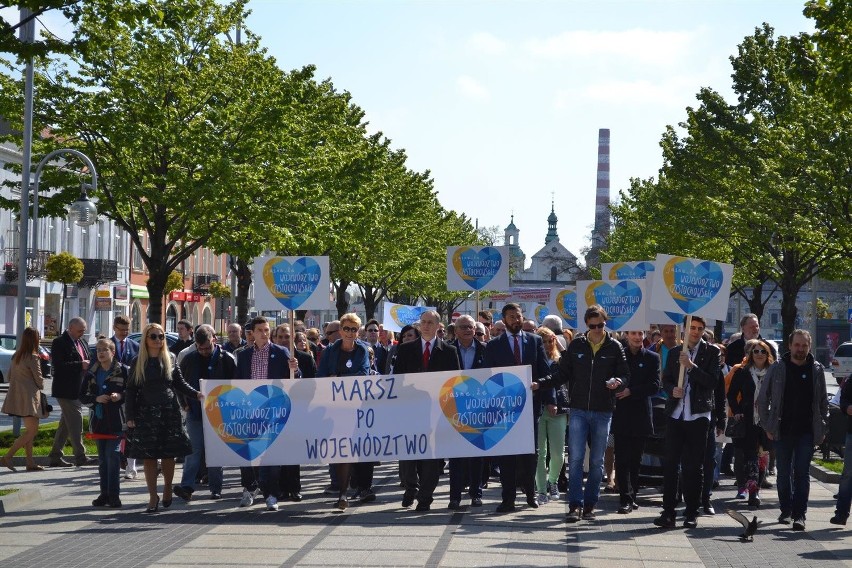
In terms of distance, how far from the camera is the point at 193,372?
1457 cm

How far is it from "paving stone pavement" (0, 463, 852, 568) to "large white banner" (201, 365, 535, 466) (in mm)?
548

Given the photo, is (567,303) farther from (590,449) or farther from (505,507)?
(590,449)

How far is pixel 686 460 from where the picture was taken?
500 inches

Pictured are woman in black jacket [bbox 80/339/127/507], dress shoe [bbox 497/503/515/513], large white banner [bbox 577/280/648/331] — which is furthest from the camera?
large white banner [bbox 577/280/648/331]

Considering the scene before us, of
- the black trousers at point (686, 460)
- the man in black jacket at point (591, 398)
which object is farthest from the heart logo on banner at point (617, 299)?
the black trousers at point (686, 460)

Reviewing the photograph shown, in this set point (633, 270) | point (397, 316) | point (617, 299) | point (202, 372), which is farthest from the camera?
point (397, 316)

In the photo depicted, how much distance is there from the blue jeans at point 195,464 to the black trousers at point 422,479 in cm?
201

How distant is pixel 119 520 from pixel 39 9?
16.0 ft

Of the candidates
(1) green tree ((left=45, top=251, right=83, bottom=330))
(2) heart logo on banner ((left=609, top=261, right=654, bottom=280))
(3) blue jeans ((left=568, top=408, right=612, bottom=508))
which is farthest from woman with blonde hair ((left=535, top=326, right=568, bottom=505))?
(1) green tree ((left=45, top=251, right=83, bottom=330))

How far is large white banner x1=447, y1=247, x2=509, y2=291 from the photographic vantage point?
24266mm

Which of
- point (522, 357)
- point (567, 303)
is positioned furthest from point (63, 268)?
point (522, 357)

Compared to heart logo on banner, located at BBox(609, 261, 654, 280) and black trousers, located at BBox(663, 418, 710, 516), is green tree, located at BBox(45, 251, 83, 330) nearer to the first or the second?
heart logo on banner, located at BBox(609, 261, 654, 280)

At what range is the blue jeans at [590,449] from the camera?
1295 cm

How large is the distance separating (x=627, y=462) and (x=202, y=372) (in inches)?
174
